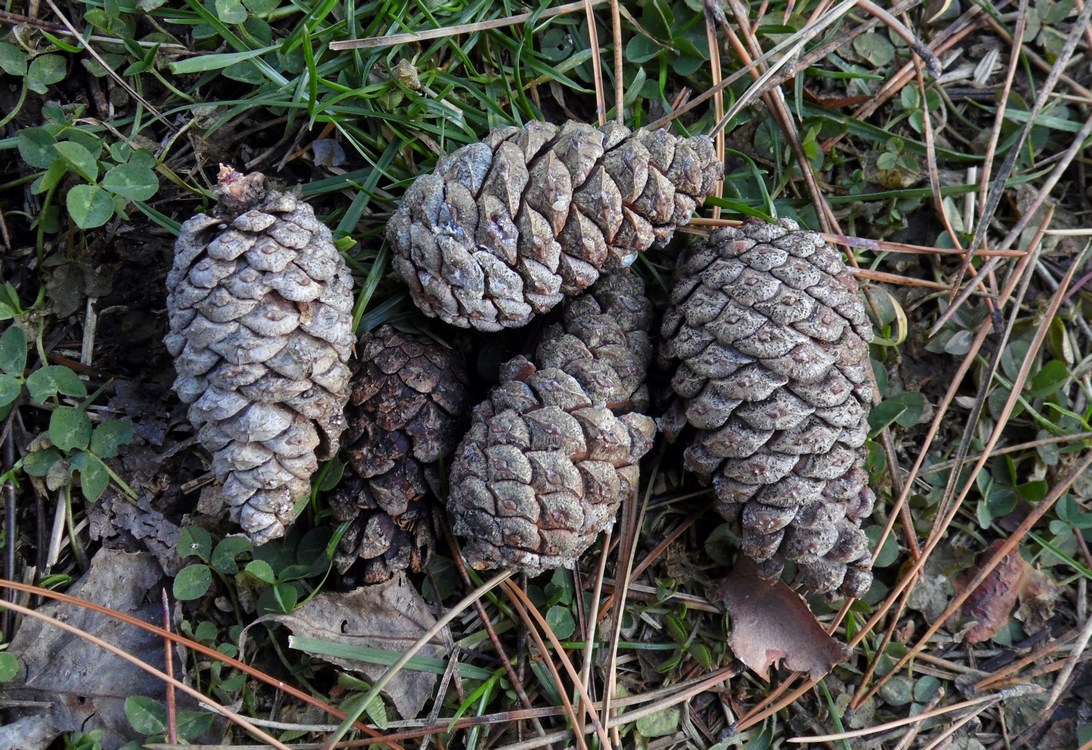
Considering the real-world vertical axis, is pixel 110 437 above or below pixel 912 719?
above

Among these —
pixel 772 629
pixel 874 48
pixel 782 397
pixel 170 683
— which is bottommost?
pixel 170 683

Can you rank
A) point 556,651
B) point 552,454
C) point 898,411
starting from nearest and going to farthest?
point 552,454 → point 556,651 → point 898,411

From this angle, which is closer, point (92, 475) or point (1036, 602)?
point (92, 475)

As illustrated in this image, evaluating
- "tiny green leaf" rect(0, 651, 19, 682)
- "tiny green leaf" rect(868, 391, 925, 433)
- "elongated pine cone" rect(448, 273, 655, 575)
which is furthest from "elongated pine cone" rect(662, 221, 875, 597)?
"tiny green leaf" rect(0, 651, 19, 682)

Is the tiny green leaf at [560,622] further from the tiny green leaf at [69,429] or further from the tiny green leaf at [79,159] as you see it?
the tiny green leaf at [79,159]

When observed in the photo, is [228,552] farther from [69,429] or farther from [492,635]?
[492,635]

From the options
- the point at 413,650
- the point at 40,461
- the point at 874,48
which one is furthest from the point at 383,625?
the point at 874,48

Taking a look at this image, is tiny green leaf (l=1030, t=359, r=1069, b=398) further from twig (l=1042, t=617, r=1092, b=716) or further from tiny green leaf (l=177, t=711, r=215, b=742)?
tiny green leaf (l=177, t=711, r=215, b=742)
